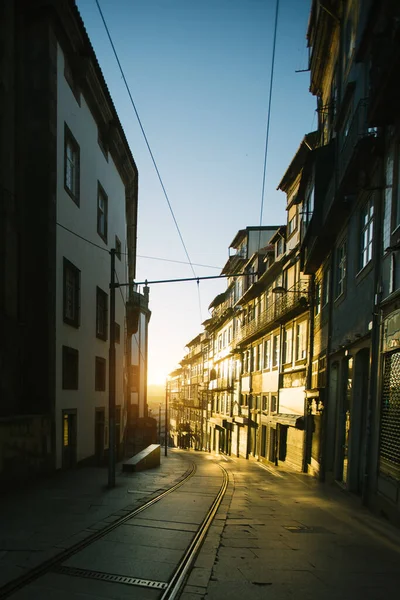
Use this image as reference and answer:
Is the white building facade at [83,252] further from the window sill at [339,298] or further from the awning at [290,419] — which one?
the window sill at [339,298]

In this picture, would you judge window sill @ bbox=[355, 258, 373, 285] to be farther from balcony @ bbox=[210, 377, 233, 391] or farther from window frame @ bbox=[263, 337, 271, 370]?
balcony @ bbox=[210, 377, 233, 391]

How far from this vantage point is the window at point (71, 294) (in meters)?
16.2

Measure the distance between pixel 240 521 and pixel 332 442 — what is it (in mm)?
7960

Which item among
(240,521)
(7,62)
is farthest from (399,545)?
(7,62)

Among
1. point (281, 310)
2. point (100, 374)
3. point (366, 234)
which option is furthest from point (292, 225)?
point (366, 234)

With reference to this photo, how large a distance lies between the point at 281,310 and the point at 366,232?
13799 millimetres

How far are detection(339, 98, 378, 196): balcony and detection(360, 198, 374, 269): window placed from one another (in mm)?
618

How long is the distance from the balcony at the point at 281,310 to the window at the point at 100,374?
8.80 m

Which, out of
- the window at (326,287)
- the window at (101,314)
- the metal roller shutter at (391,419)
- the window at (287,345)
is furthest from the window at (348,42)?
the window at (287,345)

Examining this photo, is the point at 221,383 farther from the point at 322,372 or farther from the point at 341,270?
the point at 341,270

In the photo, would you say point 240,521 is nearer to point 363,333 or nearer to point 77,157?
point 363,333

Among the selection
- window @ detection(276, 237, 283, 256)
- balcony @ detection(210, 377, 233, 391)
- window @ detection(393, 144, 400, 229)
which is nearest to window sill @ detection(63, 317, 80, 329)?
window @ detection(393, 144, 400, 229)

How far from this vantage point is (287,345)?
1035 inches

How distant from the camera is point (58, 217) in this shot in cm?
1532
